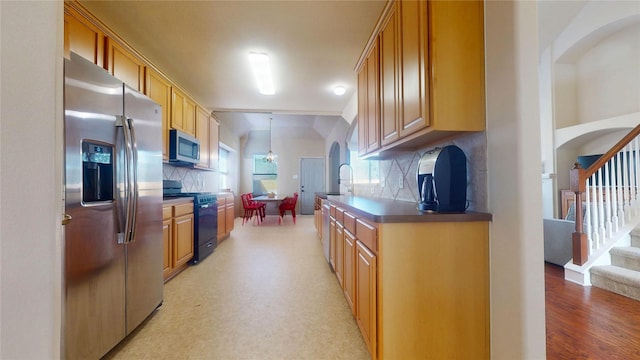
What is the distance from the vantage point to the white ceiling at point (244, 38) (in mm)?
2131

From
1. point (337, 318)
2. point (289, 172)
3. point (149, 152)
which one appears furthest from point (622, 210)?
point (289, 172)

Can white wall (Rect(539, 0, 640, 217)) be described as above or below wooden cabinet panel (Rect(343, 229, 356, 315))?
above

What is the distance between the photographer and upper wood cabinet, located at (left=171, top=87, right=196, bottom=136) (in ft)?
10.8

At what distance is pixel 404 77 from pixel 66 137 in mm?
1997

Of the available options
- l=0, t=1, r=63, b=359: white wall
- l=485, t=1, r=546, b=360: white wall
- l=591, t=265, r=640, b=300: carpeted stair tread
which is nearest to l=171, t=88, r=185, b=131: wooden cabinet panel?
l=0, t=1, r=63, b=359: white wall

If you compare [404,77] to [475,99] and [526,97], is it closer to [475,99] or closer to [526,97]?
[475,99]

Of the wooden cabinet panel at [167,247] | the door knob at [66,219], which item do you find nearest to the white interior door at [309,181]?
the wooden cabinet panel at [167,247]

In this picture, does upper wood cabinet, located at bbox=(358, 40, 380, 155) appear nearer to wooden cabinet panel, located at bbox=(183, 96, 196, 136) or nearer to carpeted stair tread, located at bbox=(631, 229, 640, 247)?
wooden cabinet panel, located at bbox=(183, 96, 196, 136)

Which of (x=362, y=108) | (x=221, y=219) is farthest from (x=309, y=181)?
(x=362, y=108)

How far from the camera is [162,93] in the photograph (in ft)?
9.98

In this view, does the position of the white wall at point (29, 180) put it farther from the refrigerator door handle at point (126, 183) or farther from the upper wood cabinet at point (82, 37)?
the upper wood cabinet at point (82, 37)

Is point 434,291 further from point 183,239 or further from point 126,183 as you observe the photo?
point 183,239

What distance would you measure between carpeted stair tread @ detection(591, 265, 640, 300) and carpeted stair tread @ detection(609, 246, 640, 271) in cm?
7

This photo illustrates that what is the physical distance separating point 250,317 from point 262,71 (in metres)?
2.97
